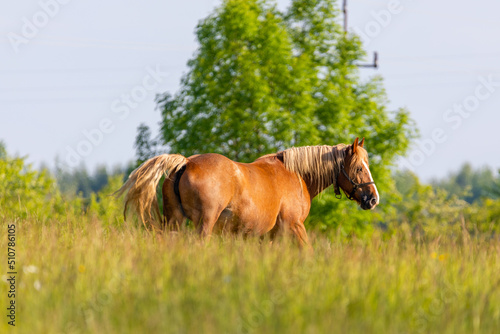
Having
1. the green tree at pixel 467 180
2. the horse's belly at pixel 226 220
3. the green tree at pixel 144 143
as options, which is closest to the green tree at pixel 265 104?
the green tree at pixel 144 143

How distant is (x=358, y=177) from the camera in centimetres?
884

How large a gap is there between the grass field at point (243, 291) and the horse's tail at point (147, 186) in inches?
54.8

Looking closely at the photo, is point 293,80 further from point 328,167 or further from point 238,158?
point 328,167

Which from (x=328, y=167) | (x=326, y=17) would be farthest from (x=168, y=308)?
(x=326, y=17)

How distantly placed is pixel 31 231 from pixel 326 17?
22.3 m

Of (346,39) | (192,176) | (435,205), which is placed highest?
(346,39)

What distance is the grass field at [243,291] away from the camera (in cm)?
376

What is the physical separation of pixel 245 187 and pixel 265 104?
14172 mm

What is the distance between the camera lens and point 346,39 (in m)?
26.6

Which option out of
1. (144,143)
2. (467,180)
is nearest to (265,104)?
(144,143)

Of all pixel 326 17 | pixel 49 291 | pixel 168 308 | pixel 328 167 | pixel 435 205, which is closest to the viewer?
pixel 168 308

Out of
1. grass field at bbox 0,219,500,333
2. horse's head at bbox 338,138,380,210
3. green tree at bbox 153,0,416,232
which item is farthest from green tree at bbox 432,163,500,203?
grass field at bbox 0,219,500,333

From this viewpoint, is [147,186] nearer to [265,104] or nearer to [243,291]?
[243,291]

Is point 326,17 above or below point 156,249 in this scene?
above
